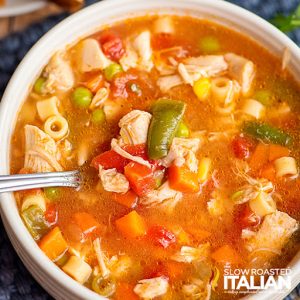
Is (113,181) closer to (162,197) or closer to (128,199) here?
(128,199)

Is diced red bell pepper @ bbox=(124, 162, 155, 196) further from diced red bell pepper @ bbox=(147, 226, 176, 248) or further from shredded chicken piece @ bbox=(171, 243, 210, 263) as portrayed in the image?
shredded chicken piece @ bbox=(171, 243, 210, 263)

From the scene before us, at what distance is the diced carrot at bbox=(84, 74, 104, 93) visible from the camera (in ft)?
13.3

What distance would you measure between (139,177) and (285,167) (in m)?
0.83

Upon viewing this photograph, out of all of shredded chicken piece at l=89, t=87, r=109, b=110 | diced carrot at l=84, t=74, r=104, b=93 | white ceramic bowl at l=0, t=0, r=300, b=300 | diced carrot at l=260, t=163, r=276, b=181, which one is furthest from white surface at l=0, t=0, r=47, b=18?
diced carrot at l=260, t=163, r=276, b=181

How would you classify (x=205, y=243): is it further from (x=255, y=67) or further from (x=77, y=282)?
(x=255, y=67)

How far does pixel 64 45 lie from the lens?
4184mm

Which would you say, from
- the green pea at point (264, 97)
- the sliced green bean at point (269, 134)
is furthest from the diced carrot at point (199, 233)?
the green pea at point (264, 97)

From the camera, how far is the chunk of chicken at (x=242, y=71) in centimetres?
409

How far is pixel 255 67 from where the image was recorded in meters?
4.20

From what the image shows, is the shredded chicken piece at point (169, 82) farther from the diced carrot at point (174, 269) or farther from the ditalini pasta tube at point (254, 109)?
the diced carrot at point (174, 269)

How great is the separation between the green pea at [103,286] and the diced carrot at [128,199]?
0.42 meters

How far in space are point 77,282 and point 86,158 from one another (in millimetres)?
735

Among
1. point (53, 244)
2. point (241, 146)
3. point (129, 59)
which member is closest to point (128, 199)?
point (53, 244)

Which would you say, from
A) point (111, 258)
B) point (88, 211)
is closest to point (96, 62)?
point (88, 211)
